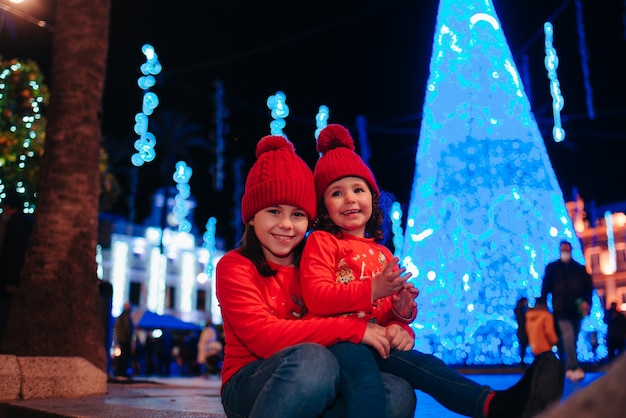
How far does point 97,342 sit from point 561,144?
18.6 meters

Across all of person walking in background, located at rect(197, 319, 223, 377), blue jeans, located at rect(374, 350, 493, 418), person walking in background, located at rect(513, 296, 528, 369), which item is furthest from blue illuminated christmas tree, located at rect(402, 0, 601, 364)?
blue jeans, located at rect(374, 350, 493, 418)

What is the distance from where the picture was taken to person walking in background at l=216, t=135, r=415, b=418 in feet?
7.19

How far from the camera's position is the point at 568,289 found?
8398 mm

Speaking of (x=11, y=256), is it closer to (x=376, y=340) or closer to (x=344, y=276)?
(x=344, y=276)

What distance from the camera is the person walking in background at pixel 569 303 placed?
8367 mm

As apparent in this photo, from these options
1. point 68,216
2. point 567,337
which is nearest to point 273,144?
point 68,216

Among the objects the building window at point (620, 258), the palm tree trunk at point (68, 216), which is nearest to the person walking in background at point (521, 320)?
the palm tree trunk at point (68, 216)

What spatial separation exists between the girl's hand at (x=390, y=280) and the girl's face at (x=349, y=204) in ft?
1.93

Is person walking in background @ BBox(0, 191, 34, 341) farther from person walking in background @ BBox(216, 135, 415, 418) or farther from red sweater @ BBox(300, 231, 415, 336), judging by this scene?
red sweater @ BBox(300, 231, 415, 336)

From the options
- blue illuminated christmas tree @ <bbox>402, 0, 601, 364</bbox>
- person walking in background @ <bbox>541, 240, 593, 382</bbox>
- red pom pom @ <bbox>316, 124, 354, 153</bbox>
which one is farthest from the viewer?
blue illuminated christmas tree @ <bbox>402, 0, 601, 364</bbox>

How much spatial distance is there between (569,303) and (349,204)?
21.0ft

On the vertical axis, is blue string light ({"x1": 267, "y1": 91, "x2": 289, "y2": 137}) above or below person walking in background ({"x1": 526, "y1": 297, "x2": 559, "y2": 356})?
above

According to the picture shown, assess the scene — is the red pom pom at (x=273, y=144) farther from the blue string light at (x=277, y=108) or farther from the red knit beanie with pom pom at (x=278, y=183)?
the blue string light at (x=277, y=108)

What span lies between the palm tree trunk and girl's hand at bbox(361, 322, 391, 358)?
173 inches
